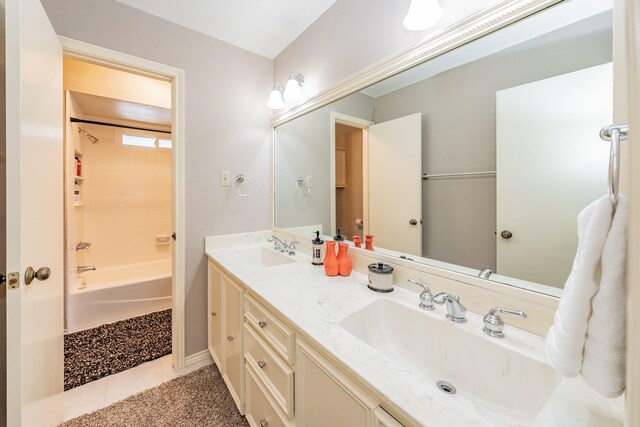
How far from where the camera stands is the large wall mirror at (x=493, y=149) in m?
0.72

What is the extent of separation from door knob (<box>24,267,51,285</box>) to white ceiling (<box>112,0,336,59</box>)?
1.54m

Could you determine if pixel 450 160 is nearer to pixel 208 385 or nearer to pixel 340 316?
pixel 340 316

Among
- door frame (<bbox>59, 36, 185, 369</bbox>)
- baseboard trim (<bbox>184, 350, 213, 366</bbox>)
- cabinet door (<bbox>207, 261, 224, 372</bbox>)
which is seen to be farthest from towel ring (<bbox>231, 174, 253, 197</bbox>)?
baseboard trim (<bbox>184, 350, 213, 366</bbox>)

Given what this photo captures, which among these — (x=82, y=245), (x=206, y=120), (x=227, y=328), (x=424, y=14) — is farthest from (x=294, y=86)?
(x=82, y=245)

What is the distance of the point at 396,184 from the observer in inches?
48.9

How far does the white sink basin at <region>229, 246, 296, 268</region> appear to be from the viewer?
1.75 metres

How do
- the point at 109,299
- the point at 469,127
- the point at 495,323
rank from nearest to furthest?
the point at 495,323, the point at 469,127, the point at 109,299

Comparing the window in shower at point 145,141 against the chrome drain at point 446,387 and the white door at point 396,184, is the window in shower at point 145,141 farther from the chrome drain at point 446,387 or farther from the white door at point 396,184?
the chrome drain at point 446,387

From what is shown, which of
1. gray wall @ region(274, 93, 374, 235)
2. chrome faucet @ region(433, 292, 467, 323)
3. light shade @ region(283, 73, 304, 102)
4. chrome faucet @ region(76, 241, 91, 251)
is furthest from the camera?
chrome faucet @ region(76, 241, 91, 251)

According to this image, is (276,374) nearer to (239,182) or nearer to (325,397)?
(325,397)

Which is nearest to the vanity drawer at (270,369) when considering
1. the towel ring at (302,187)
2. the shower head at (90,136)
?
the towel ring at (302,187)

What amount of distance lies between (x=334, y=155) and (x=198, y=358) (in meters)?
1.70

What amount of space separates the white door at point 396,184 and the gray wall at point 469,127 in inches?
1.5

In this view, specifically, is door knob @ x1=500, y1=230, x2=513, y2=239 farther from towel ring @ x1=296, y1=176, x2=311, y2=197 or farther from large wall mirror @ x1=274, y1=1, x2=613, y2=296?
towel ring @ x1=296, y1=176, x2=311, y2=197
